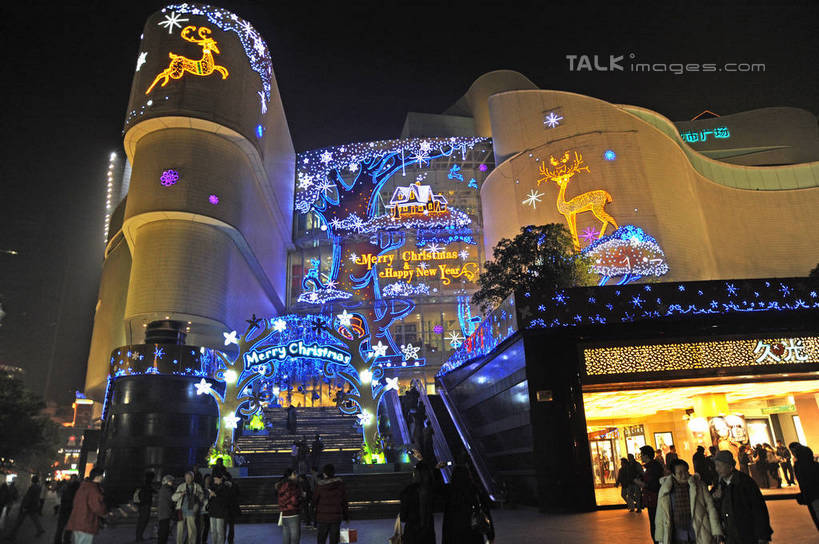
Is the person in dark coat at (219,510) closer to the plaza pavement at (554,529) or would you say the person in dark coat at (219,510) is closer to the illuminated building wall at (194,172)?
the plaza pavement at (554,529)

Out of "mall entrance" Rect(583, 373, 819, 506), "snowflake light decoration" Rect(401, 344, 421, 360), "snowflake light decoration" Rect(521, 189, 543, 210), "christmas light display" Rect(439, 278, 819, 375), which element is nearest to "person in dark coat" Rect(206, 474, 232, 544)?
"christmas light display" Rect(439, 278, 819, 375)

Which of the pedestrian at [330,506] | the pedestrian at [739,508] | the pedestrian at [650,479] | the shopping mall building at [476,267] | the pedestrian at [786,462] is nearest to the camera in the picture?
the pedestrian at [739,508]

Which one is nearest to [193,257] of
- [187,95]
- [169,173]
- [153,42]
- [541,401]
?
[169,173]

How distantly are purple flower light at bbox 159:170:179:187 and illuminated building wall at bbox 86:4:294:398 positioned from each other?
0.06 m

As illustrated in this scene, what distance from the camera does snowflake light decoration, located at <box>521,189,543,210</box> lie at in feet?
110

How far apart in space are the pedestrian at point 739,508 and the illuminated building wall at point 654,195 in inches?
971

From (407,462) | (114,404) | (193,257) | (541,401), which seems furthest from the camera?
(193,257)

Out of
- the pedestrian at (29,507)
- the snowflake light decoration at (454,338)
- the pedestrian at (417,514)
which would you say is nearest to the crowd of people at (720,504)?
the pedestrian at (417,514)

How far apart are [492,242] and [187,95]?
2130 centimetres

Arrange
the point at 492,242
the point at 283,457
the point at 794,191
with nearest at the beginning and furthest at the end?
the point at 283,457, the point at 794,191, the point at 492,242

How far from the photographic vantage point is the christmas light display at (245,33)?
30.8 metres

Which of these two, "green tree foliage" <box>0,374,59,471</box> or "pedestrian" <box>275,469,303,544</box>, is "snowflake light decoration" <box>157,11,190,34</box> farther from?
"pedestrian" <box>275,469,303,544</box>

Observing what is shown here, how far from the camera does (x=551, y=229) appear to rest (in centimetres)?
1980

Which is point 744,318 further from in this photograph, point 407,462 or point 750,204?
point 750,204
